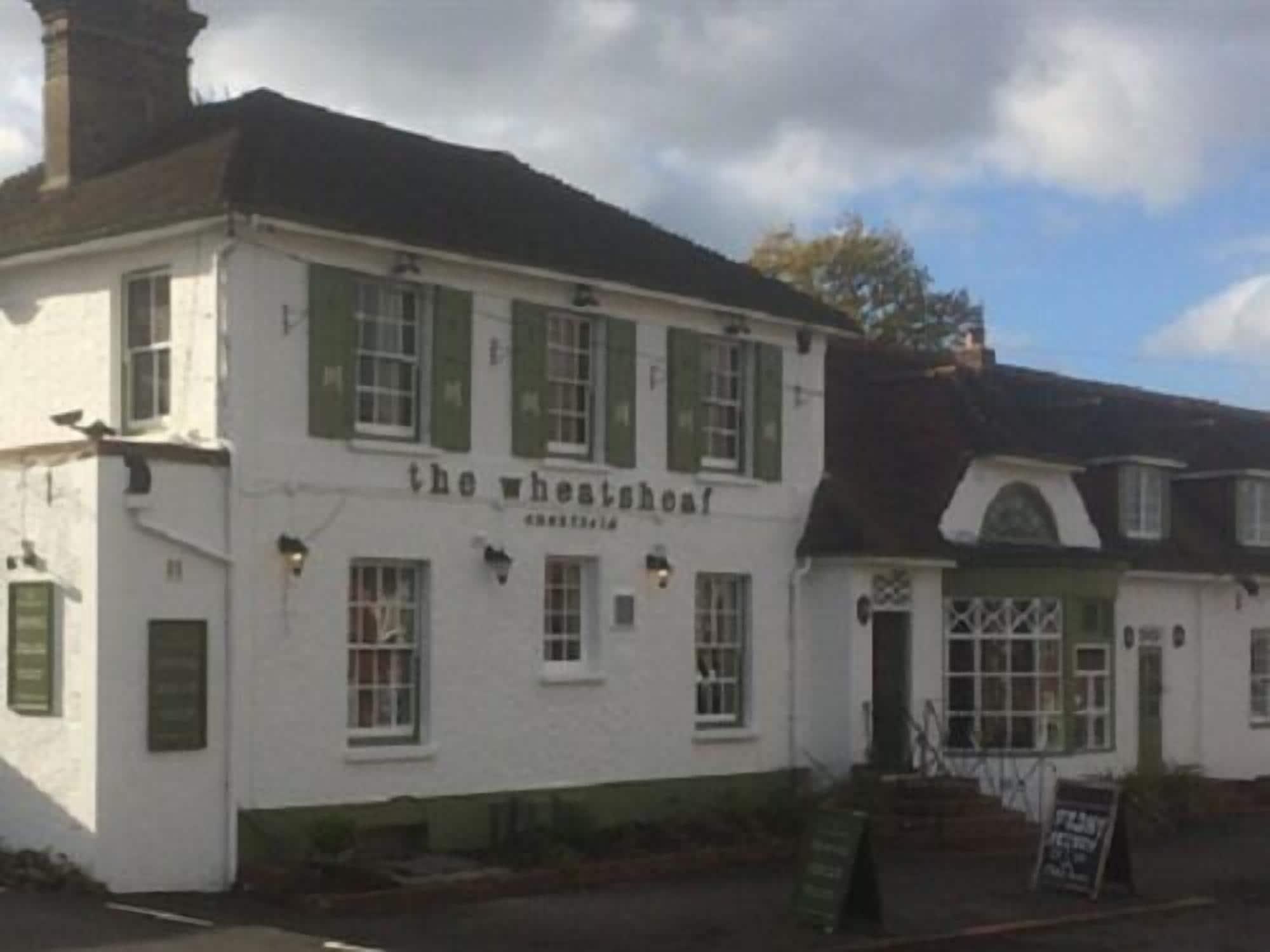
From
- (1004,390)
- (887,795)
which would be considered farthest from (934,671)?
(1004,390)

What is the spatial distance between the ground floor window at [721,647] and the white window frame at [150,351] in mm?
7100

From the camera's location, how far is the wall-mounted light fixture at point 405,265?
70.5ft

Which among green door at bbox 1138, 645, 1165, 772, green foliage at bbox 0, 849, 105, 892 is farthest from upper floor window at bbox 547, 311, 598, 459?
green door at bbox 1138, 645, 1165, 772

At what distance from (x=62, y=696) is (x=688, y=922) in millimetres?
5804

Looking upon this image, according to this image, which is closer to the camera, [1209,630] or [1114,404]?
[1209,630]

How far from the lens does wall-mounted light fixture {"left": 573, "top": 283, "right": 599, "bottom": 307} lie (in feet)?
77.0

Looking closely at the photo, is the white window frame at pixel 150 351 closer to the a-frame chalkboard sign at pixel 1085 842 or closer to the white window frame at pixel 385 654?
the white window frame at pixel 385 654

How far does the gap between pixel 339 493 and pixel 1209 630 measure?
17251mm

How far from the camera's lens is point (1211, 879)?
75.3 ft

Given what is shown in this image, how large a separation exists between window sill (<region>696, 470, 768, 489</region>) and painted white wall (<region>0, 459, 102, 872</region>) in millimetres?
8195

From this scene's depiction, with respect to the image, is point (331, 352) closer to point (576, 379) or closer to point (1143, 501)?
point (576, 379)

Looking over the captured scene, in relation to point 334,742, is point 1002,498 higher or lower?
→ higher

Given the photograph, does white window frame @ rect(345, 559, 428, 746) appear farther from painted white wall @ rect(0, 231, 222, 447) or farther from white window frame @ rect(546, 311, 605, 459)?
white window frame @ rect(546, 311, 605, 459)

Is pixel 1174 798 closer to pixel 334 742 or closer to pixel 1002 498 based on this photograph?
pixel 1002 498
